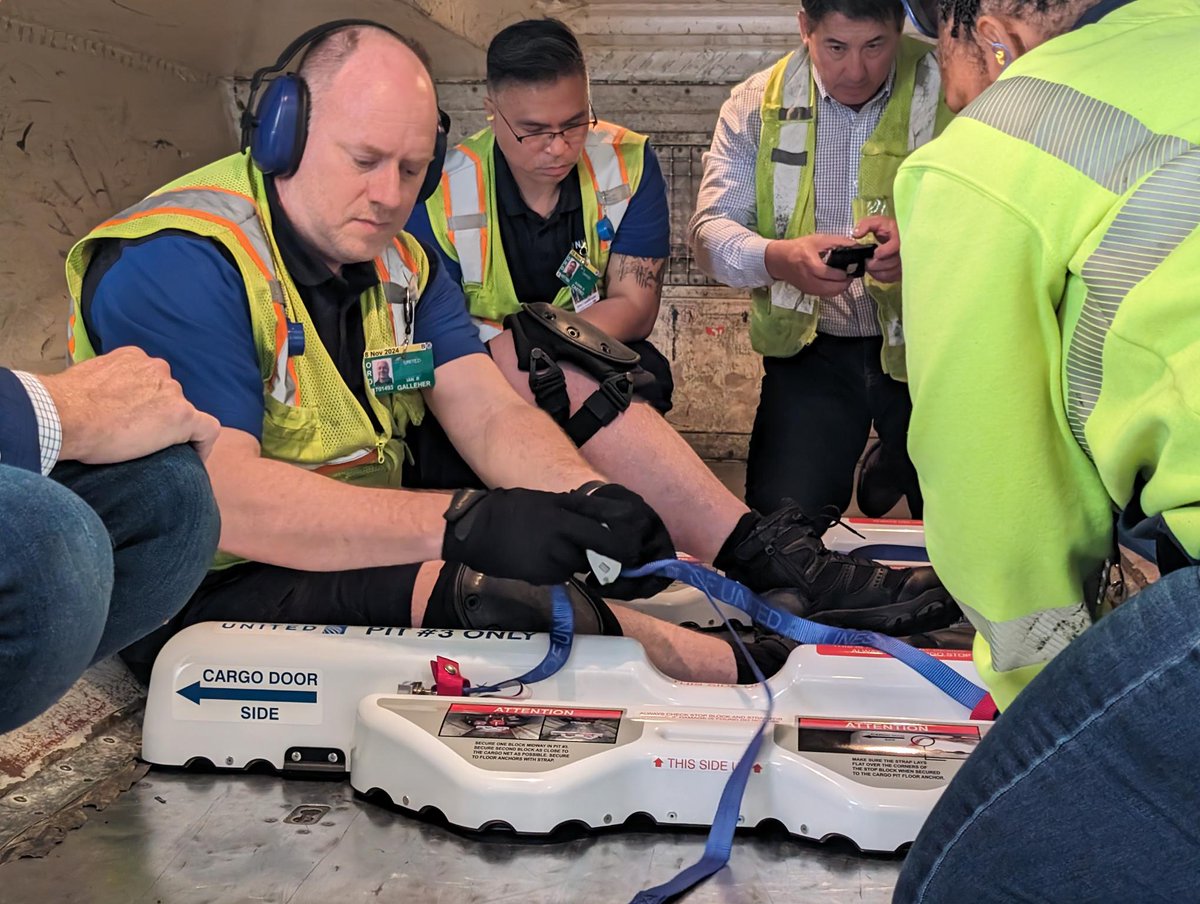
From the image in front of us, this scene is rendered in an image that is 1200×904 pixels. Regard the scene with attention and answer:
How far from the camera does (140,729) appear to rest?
1877mm

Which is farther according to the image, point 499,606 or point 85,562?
point 499,606

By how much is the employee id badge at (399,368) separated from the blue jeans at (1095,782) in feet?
4.38

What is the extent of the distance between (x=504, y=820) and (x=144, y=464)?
2.23 feet

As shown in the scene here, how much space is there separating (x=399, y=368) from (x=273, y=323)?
28 centimetres

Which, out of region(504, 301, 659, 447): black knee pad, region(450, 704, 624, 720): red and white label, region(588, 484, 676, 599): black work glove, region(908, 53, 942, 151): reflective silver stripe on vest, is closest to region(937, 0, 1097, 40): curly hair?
Answer: region(588, 484, 676, 599): black work glove

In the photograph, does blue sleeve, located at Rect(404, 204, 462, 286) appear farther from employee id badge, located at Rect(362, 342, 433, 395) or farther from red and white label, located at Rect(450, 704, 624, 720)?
red and white label, located at Rect(450, 704, 624, 720)

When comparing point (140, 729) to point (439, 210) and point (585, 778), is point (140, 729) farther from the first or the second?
point (439, 210)

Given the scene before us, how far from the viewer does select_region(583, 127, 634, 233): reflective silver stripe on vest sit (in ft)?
9.32

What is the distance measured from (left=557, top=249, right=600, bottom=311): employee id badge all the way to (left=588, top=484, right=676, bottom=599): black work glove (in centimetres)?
111

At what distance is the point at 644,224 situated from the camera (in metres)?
2.89

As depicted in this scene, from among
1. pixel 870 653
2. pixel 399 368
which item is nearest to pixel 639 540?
pixel 870 653

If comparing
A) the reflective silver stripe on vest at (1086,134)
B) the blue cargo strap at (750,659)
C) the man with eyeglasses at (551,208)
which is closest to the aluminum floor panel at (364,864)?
the blue cargo strap at (750,659)

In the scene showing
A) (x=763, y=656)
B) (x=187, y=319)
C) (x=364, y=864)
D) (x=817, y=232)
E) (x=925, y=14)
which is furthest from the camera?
(x=817, y=232)

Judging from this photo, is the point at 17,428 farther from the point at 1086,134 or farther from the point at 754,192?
the point at 754,192
